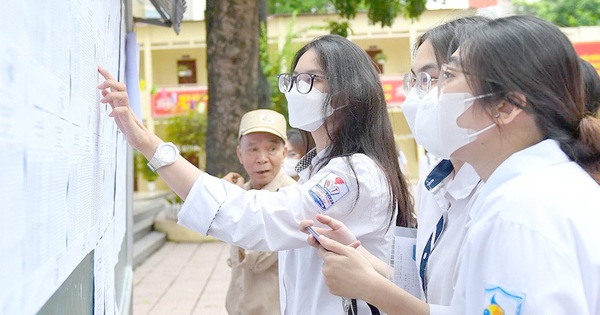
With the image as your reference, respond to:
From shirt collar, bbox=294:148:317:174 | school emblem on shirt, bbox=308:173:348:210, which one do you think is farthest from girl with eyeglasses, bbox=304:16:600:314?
shirt collar, bbox=294:148:317:174

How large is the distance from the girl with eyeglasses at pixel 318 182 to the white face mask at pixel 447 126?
595mm

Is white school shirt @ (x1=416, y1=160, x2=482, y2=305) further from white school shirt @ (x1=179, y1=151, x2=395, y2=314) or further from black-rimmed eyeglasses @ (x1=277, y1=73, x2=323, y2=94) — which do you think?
black-rimmed eyeglasses @ (x1=277, y1=73, x2=323, y2=94)

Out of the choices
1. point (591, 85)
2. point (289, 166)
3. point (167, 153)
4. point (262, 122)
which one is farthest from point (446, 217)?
point (289, 166)

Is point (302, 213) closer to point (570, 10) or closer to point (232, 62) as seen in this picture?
point (232, 62)

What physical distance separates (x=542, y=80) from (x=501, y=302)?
463mm

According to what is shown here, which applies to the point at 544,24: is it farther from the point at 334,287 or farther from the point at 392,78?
the point at 392,78

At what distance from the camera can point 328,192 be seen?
2.32m

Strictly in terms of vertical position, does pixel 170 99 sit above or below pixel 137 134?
below

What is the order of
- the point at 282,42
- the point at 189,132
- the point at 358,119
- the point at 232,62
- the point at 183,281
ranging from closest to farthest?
the point at 358,119
the point at 183,281
the point at 232,62
the point at 189,132
the point at 282,42

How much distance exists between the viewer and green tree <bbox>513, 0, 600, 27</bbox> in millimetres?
33325

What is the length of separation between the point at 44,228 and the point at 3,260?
0.29 metres

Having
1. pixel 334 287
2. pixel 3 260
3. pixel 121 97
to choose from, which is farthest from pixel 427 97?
pixel 3 260

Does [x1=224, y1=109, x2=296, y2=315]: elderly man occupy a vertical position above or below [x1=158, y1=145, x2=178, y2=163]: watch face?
below

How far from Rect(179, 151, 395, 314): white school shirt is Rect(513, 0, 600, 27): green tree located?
108ft
